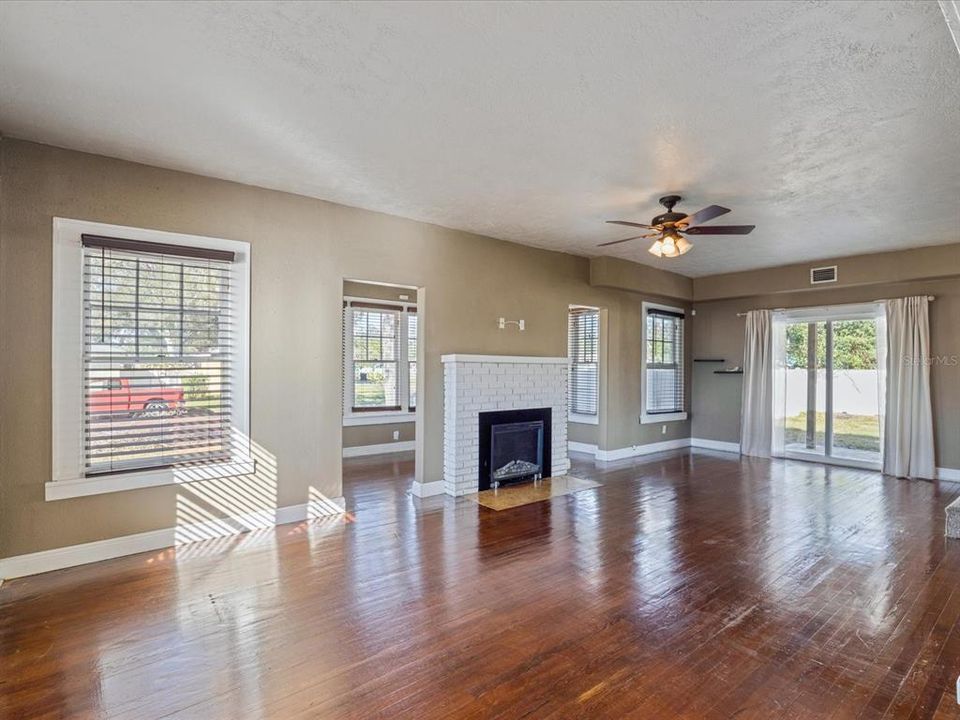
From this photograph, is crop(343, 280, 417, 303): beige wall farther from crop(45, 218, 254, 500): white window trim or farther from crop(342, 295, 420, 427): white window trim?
crop(45, 218, 254, 500): white window trim

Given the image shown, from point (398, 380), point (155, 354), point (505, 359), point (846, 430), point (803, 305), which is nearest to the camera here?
point (155, 354)

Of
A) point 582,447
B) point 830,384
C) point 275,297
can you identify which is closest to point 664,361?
point 582,447

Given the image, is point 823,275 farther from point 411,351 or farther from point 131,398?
point 131,398

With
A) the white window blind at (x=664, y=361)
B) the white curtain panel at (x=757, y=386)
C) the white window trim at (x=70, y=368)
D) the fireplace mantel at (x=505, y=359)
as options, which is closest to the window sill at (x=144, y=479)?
the white window trim at (x=70, y=368)

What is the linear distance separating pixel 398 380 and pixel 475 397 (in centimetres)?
271

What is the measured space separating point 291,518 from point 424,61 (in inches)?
146

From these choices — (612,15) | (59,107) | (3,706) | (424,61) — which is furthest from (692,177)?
(3,706)

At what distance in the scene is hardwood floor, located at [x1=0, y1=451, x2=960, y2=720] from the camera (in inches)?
81.3

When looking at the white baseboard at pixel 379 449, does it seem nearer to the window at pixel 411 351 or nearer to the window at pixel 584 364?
the window at pixel 411 351

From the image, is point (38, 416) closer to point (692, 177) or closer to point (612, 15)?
point (612, 15)

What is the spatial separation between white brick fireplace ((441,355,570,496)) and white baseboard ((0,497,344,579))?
129 centimetres

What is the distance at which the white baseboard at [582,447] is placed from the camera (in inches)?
295

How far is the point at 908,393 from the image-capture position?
6.17 meters

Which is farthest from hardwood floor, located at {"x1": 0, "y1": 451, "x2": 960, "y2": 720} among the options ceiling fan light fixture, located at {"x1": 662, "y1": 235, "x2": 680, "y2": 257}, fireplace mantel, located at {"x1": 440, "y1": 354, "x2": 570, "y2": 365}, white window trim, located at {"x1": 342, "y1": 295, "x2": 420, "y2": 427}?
white window trim, located at {"x1": 342, "y1": 295, "x2": 420, "y2": 427}
